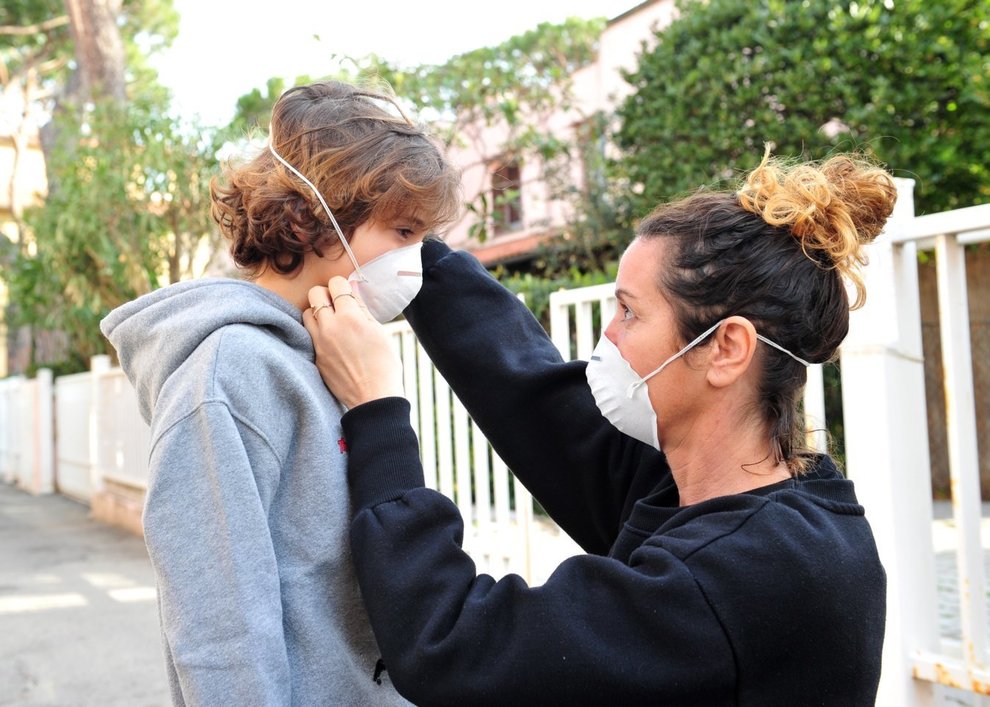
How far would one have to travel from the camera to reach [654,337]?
66.4 inches

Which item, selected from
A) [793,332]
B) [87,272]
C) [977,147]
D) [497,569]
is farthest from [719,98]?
[793,332]

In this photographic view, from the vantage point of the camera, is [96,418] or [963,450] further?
[96,418]

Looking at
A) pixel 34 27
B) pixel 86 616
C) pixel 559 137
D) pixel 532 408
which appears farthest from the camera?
pixel 34 27

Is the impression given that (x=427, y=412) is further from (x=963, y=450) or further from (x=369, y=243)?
(x=369, y=243)

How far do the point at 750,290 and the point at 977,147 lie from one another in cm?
706

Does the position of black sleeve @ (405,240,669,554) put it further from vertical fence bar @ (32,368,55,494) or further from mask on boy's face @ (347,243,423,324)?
vertical fence bar @ (32,368,55,494)

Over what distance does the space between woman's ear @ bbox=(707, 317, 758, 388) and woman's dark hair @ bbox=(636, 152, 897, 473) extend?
0.10 ft

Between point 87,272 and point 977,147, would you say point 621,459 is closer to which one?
point 977,147

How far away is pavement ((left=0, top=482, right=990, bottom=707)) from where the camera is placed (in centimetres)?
455

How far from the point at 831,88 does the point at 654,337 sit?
6.75 meters

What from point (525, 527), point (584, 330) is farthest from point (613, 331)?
point (525, 527)

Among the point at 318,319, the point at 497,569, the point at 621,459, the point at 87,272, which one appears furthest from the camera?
the point at 87,272

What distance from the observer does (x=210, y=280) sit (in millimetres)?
1617

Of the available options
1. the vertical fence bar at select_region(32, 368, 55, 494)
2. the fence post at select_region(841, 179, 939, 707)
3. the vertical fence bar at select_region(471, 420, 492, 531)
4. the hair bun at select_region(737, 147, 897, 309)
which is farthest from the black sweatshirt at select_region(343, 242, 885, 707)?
the vertical fence bar at select_region(32, 368, 55, 494)
